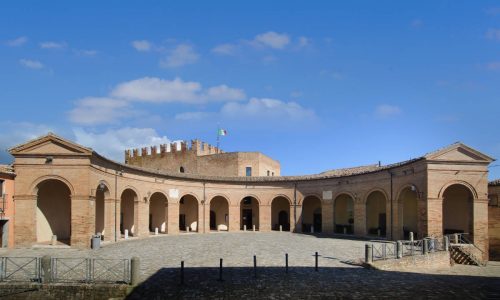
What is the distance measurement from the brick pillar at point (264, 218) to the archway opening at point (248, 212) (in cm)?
212

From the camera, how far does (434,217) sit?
26734 mm

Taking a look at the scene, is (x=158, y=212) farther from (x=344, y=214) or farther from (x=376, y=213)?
(x=376, y=213)

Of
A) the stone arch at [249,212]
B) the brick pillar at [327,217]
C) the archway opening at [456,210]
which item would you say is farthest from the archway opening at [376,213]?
the stone arch at [249,212]

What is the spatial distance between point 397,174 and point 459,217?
535 centimetres

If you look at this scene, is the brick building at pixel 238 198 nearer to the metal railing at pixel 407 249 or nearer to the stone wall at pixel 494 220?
the stone wall at pixel 494 220

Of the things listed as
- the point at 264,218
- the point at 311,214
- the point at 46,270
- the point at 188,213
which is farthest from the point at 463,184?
the point at 188,213

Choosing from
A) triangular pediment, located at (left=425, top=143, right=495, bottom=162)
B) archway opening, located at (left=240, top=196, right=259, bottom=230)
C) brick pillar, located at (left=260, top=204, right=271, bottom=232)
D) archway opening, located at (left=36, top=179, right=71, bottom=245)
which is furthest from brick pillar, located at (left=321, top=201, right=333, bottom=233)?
archway opening, located at (left=36, top=179, right=71, bottom=245)

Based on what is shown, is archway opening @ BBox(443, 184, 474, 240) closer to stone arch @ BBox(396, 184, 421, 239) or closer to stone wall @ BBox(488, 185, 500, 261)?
stone wall @ BBox(488, 185, 500, 261)

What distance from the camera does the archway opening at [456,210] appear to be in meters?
30.2

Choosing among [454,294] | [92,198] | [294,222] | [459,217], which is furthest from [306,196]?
[454,294]

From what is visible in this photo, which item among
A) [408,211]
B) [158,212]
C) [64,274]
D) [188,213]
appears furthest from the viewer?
[188,213]

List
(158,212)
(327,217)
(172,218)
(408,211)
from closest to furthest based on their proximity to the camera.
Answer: (408,211)
(172,218)
(158,212)
(327,217)

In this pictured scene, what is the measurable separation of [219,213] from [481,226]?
1026 inches

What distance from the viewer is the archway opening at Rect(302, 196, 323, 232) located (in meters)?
44.1
